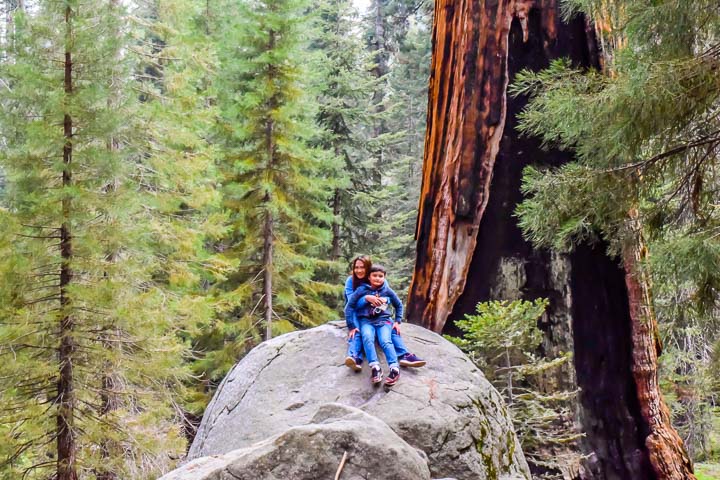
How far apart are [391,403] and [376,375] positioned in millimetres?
277

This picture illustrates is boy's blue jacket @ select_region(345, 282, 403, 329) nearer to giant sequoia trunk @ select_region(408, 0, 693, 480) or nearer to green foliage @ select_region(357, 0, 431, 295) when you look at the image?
giant sequoia trunk @ select_region(408, 0, 693, 480)

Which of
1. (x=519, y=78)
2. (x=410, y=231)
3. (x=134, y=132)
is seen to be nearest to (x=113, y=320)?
(x=134, y=132)

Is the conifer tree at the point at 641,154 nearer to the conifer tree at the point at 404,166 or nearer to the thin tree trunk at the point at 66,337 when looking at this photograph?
the thin tree trunk at the point at 66,337

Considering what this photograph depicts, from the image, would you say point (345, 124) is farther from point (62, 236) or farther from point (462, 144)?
Answer: point (462, 144)

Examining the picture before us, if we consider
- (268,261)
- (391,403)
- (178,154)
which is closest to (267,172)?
(268,261)

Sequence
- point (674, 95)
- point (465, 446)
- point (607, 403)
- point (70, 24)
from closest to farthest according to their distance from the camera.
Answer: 1. point (465, 446)
2. point (674, 95)
3. point (607, 403)
4. point (70, 24)

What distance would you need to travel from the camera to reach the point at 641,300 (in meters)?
5.00

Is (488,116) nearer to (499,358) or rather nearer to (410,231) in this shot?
(499,358)

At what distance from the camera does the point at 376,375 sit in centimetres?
365

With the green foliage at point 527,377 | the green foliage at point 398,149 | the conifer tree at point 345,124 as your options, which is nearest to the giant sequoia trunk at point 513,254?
the green foliage at point 527,377

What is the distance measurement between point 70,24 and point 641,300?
6.93 metres

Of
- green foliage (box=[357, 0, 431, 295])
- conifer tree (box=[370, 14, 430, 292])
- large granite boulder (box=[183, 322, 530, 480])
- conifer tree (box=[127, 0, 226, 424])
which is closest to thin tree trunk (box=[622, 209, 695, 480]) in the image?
large granite boulder (box=[183, 322, 530, 480])

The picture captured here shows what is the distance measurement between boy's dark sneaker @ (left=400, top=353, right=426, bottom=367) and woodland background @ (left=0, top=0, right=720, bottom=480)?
33.2 inches

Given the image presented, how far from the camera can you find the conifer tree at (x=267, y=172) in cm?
1069
